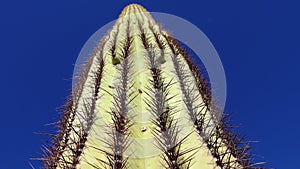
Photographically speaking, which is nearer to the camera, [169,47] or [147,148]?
[147,148]

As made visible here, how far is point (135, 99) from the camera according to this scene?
346cm

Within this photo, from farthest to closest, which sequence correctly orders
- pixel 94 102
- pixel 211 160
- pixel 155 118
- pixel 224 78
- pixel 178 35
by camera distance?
pixel 178 35 → pixel 224 78 → pixel 94 102 → pixel 155 118 → pixel 211 160

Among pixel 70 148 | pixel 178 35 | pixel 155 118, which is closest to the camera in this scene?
pixel 70 148

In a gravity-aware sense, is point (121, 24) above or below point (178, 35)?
above

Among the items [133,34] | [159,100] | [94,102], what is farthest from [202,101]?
[133,34]

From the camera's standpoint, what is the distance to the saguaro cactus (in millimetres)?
2795

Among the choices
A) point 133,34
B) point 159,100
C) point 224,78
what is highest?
point 133,34

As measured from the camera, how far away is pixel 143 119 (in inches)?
128

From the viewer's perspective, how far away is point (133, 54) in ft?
13.7

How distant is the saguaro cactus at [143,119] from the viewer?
2.80 meters

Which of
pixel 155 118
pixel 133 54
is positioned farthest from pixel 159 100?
pixel 133 54

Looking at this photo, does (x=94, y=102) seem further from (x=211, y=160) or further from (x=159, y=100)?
(x=211, y=160)

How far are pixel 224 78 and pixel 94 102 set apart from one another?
Answer: 163 centimetres

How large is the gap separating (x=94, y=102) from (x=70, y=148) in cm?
63
